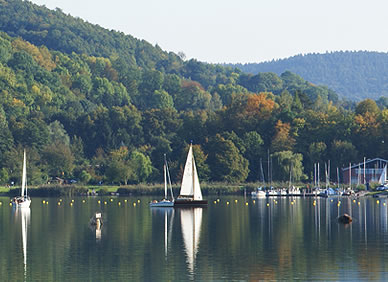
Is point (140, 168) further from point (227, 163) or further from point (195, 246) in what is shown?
point (195, 246)

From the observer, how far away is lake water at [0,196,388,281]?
51.3 m

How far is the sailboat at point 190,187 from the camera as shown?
4461 inches

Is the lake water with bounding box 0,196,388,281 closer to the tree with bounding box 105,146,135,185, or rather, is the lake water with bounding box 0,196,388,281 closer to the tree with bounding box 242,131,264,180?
the tree with bounding box 105,146,135,185

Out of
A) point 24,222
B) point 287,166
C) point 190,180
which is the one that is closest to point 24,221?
point 24,222

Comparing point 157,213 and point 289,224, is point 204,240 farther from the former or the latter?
point 157,213

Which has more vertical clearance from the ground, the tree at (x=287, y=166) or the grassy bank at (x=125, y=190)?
the tree at (x=287, y=166)

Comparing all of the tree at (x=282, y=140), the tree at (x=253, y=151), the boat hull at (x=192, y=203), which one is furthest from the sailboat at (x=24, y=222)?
the tree at (x=282, y=140)

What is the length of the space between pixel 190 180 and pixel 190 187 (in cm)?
135

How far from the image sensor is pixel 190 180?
373 feet

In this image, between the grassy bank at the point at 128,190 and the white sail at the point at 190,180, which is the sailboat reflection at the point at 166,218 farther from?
the grassy bank at the point at 128,190

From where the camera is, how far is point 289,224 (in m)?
84.8

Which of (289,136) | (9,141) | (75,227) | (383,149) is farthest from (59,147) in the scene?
(75,227)

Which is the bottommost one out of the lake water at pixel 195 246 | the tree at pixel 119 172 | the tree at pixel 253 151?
the lake water at pixel 195 246

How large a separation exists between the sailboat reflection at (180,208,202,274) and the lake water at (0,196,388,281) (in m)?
A: 0.08
